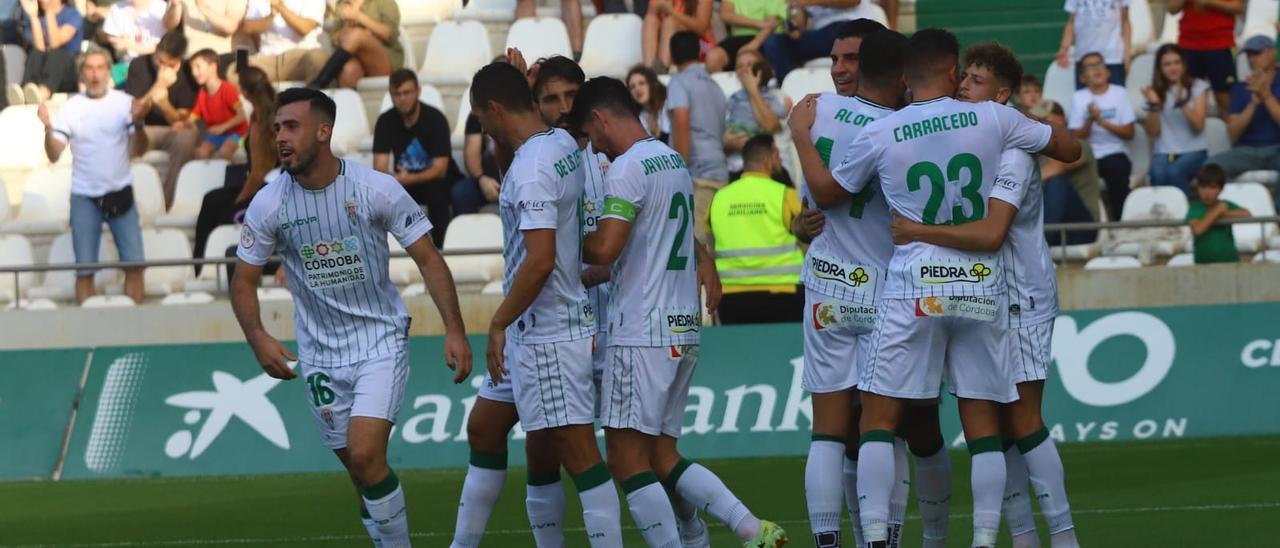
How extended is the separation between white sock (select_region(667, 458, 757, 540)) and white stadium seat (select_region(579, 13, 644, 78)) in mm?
11213

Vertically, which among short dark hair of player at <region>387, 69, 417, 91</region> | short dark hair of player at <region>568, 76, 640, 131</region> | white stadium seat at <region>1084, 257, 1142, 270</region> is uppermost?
short dark hair of player at <region>568, 76, 640, 131</region>

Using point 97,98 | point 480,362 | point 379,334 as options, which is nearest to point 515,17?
point 97,98

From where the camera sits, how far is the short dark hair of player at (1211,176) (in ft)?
51.8

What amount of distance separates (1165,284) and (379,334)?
911cm

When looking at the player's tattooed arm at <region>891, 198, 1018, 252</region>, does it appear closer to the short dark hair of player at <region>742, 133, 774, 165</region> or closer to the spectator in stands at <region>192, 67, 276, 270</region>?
the short dark hair of player at <region>742, 133, 774, 165</region>

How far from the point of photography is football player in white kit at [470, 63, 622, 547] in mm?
8086

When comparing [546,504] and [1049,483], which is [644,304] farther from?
[1049,483]

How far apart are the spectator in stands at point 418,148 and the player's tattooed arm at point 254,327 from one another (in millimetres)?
8447

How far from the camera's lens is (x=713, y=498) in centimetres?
839

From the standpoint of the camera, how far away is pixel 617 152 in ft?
27.5

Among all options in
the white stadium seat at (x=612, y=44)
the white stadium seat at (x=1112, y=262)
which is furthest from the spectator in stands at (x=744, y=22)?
the white stadium seat at (x=1112, y=262)

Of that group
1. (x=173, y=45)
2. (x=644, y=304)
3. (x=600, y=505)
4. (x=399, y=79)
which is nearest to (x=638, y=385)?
(x=644, y=304)

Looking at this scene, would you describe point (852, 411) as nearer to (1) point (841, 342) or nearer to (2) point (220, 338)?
(1) point (841, 342)

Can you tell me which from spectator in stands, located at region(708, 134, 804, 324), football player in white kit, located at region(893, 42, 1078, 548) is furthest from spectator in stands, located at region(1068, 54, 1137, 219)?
→ football player in white kit, located at region(893, 42, 1078, 548)
